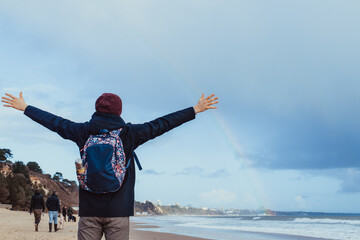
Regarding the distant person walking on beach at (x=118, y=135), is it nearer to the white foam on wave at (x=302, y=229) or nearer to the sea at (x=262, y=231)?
the sea at (x=262, y=231)

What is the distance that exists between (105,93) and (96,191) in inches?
31.6

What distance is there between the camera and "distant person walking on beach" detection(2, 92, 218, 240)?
9.48 feet

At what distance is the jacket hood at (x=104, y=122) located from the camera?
299 centimetres

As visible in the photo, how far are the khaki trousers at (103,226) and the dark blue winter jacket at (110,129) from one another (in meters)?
0.04

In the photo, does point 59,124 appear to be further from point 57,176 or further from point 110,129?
point 57,176

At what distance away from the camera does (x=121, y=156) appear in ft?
9.61

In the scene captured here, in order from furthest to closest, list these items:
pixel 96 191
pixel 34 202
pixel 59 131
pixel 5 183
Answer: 1. pixel 5 183
2. pixel 34 202
3. pixel 59 131
4. pixel 96 191

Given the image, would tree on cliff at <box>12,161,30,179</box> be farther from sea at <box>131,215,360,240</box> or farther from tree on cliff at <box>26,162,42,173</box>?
sea at <box>131,215,360,240</box>

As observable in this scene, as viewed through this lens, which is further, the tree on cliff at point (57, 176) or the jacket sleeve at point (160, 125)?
the tree on cliff at point (57, 176)

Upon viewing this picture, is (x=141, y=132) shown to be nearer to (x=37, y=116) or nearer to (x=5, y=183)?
(x=37, y=116)

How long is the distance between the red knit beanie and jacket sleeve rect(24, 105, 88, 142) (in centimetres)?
19

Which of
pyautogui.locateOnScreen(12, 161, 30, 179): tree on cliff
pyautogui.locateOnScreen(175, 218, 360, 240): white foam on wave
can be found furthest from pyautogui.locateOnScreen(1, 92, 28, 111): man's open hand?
pyautogui.locateOnScreen(12, 161, 30, 179): tree on cliff

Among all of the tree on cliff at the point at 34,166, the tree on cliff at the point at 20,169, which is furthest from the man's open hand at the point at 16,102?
the tree on cliff at the point at 34,166

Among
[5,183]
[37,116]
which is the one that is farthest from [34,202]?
[5,183]
